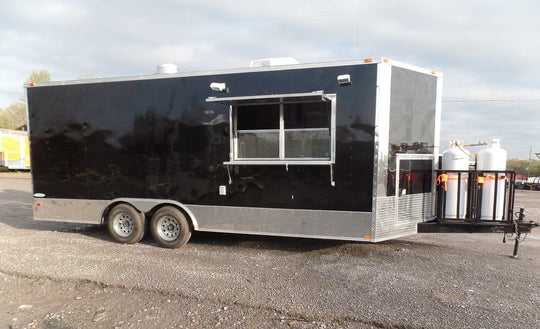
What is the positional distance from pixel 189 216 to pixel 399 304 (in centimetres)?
355

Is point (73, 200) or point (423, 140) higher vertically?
point (423, 140)

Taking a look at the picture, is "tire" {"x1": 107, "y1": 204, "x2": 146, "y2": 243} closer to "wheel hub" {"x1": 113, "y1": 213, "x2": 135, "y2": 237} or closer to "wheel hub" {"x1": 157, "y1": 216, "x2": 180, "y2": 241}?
"wheel hub" {"x1": 113, "y1": 213, "x2": 135, "y2": 237}

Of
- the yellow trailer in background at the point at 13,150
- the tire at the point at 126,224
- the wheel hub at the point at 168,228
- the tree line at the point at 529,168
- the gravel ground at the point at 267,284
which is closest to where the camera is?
the gravel ground at the point at 267,284

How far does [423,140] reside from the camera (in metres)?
5.50

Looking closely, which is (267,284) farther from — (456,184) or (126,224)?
(456,184)

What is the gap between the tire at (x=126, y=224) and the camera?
19.5ft

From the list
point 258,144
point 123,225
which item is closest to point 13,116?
point 123,225

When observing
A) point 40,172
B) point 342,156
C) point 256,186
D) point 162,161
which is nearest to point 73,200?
point 40,172

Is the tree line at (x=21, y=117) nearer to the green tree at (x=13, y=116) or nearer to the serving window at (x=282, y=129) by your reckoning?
the green tree at (x=13, y=116)

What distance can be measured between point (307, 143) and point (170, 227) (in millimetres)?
2820

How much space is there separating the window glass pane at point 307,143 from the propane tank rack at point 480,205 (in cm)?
200

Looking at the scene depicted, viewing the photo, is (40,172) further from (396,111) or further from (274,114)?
(396,111)

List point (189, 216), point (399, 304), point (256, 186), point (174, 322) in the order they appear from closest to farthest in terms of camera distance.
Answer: point (174, 322), point (399, 304), point (256, 186), point (189, 216)

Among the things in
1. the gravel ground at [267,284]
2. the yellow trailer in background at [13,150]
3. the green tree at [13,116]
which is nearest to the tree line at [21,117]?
the green tree at [13,116]
